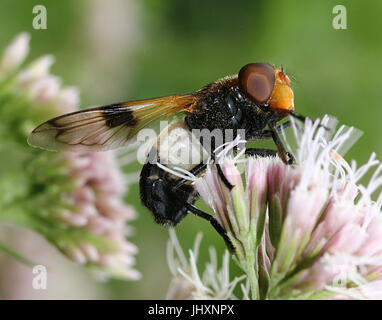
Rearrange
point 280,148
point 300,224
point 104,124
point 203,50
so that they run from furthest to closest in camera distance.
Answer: point 203,50
point 104,124
point 280,148
point 300,224

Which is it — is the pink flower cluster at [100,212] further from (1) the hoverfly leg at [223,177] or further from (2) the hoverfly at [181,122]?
(1) the hoverfly leg at [223,177]

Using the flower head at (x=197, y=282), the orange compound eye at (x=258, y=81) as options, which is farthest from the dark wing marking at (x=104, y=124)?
the flower head at (x=197, y=282)

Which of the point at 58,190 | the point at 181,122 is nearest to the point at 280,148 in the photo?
the point at 181,122

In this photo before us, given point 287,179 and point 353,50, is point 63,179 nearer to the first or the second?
point 287,179

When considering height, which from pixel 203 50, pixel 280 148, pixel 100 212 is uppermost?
pixel 203 50

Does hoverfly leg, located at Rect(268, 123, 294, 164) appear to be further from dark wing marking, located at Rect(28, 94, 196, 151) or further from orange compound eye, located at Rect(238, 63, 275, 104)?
dark wing marking, located at Rect(28, 94, 196, 151)

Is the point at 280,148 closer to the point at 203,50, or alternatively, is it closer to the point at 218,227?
the point at 218,227
